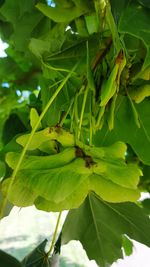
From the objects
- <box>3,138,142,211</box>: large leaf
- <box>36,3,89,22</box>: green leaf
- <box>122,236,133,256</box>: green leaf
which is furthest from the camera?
<box>122,236,133,256</box>: green leaf

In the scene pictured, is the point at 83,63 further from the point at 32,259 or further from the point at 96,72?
the point at 32,259

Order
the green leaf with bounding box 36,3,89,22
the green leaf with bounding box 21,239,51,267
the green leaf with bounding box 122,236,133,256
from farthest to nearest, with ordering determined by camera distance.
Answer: the green leaf with bounding box 122,236,133,256 → the green leaf with bounding box 21,239,51,267 → the green leaf with bounding box 36,3,89,22

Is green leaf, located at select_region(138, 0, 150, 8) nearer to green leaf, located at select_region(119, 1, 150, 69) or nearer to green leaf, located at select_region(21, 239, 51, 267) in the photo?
green leaf, located at select_region(119, 1, 150, 69)

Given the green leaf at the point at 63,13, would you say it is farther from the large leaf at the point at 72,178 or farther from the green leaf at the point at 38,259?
the green leaf at the point at 38,259

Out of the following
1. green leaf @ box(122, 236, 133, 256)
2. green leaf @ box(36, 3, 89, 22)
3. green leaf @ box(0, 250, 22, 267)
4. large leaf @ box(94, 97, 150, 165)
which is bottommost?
green leaf @ box(122, 236, 133, 256)

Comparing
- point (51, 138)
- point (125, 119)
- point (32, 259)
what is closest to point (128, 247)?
point (32, 259)

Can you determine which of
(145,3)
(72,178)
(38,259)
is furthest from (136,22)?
(38,259)

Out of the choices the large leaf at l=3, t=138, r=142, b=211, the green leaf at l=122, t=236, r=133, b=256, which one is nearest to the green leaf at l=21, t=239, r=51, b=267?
the green leaf at l=122, t=236, r=133, b=256

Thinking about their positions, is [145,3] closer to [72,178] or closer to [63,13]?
[63,13]
